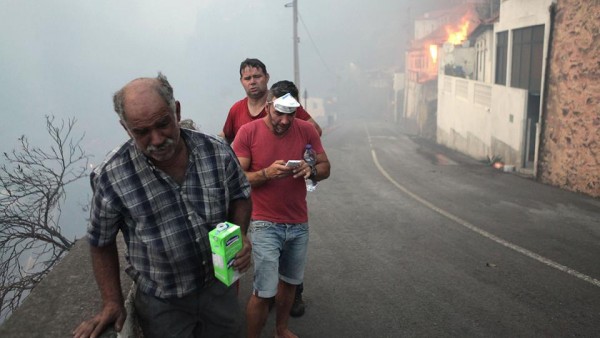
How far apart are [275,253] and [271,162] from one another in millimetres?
728

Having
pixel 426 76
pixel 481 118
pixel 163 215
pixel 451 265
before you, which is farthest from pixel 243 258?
pixel 426 76

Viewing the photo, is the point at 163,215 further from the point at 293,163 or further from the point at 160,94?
the point at 293,163

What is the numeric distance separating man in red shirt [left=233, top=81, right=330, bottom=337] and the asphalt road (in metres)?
0.80

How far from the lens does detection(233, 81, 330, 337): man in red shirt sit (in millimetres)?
3527

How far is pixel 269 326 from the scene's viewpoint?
14.3ft

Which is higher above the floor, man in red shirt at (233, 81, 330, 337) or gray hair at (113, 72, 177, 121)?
gray hair at (113, 72, 177, 121)

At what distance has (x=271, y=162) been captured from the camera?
145 inches

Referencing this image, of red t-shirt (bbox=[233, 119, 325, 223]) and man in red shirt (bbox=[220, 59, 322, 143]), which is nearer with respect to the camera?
red t-shirt (bbox=[233, 119, 325, 223])

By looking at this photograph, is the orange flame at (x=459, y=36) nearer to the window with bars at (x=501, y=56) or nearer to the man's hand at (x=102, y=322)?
the window with bars at (x=501, y=56)

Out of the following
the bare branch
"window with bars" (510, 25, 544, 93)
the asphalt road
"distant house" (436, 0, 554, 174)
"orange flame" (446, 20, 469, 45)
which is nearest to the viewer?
the asphalt road

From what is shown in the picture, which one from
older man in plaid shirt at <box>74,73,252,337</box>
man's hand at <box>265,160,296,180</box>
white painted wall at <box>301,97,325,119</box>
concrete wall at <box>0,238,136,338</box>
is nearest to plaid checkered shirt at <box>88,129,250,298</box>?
older man in plaid shirt at <box>74,73,252,337</box>

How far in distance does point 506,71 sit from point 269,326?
53.8ft

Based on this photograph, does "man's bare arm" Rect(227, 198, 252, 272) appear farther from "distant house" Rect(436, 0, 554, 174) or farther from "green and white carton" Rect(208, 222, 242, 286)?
"distant house" Rect(436, 0, 554, 174)

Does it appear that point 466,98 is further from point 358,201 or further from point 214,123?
point 214,123
